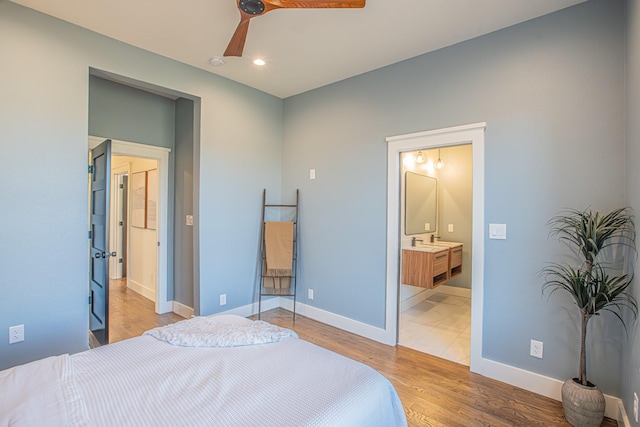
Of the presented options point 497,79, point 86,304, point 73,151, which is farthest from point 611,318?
point 73,151

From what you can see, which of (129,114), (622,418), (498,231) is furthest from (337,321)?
(129,114)

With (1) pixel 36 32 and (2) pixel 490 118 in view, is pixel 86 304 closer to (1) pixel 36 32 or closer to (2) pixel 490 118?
(1) pixel 36 32

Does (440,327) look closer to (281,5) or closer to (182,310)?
(182,310)

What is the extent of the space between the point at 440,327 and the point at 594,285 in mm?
1879

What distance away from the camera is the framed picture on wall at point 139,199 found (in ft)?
15.3

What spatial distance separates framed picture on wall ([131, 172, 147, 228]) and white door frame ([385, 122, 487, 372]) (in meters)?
3.62

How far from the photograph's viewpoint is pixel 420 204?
4559mm

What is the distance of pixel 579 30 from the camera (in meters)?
2.18

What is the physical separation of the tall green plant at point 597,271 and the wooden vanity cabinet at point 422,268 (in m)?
1.64

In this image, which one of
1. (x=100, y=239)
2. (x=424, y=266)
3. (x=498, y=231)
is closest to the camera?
(x=498, y=231)

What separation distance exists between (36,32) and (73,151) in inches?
34.7

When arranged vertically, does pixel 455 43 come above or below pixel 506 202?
above

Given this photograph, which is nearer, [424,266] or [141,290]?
[424,266]

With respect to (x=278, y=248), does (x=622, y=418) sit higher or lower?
lower
